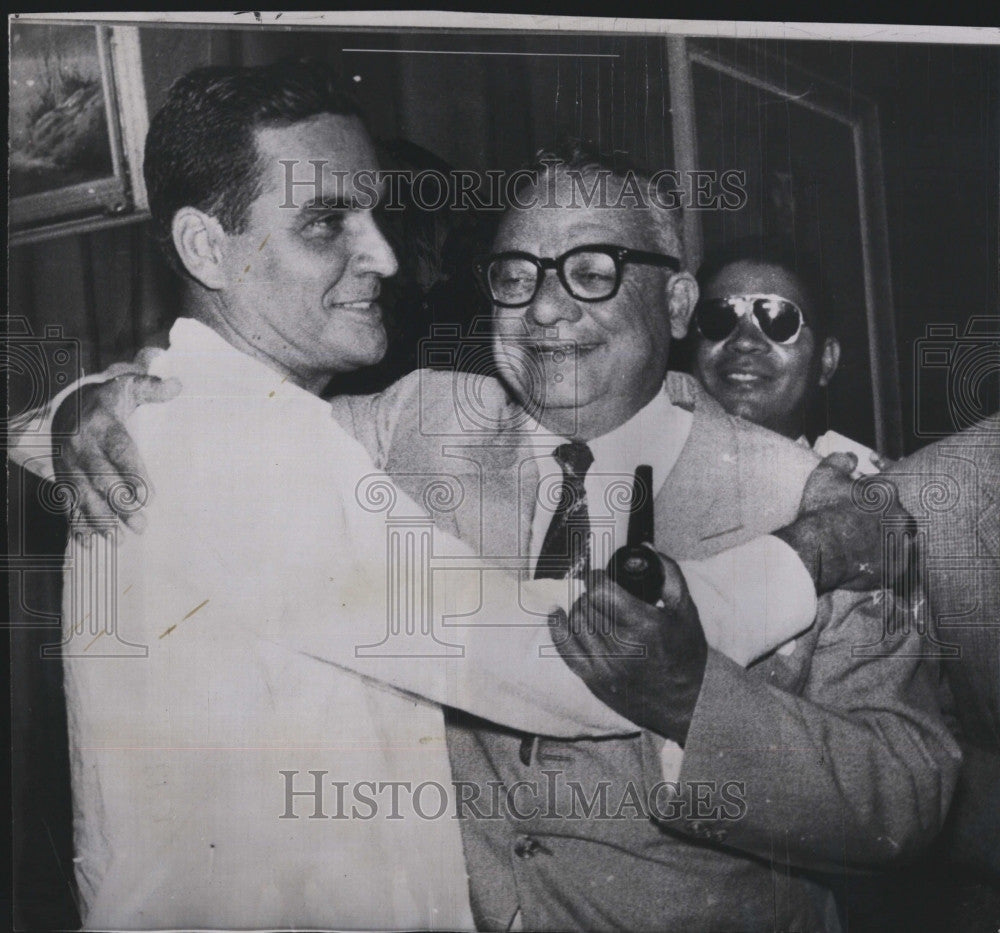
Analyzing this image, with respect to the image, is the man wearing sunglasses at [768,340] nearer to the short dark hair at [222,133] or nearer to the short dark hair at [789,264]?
the short dark hair at [789,264]

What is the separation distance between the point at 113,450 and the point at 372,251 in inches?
29.5

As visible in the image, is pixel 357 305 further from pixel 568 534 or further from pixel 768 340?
pixel 768 340

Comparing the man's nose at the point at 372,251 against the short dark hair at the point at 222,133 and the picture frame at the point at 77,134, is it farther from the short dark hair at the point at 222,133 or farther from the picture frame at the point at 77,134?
the picture frame at the point at 77,134

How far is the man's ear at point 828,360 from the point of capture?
2562 millimetres

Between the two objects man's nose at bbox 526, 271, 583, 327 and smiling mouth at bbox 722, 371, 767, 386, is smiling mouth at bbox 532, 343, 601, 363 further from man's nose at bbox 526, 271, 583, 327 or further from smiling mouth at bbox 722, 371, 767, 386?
smiling mouth at bbox 722, 371, 767, 386

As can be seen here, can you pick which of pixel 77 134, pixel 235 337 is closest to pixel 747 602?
pixel 235 337

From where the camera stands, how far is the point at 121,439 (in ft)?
8.23

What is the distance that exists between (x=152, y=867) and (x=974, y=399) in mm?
2207

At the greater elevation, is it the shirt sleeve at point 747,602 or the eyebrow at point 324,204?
the eyebrow at point 324,204

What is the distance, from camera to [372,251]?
251cm

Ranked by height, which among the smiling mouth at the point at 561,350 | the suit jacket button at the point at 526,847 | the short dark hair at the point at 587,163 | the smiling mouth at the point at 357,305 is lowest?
the suit jacket button at the point at 526,847

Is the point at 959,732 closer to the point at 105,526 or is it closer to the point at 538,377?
the point at 538,377

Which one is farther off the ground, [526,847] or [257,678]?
[257,678]

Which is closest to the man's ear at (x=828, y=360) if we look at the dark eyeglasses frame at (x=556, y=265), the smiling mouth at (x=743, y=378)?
the smiling mouth at (x=743, y=378)
